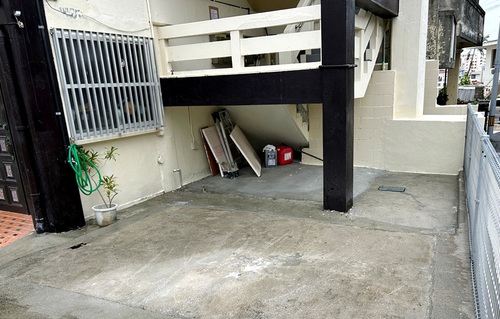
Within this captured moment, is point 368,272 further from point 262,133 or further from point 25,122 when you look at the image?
point 262,133

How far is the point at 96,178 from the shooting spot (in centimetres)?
470

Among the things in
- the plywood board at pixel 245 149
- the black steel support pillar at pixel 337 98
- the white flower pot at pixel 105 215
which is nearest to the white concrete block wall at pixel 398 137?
the plywood board at pixel 245 149

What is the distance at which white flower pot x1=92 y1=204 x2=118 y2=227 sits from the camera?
441cm

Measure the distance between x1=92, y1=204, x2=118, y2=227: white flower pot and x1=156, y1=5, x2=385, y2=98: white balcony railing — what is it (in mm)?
2158

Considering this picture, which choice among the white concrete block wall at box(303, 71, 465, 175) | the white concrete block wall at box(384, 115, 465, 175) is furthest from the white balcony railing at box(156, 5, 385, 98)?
the white concrete block wall at box(384, 115, 465, 175)

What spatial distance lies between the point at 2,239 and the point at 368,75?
5.47 meters

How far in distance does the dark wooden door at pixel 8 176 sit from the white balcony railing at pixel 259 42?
2183mm

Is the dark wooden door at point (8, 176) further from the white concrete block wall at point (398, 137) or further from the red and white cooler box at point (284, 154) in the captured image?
the white concrete block wall at point (398, 137)

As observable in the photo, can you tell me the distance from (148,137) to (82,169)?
123 centimetres

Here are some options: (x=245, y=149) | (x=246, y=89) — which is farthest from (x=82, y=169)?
(x=245, y=149)

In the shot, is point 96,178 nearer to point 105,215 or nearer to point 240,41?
point 105,215

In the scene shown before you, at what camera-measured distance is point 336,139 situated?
4.24 metres

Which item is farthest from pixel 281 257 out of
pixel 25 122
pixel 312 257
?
pixel 25 122

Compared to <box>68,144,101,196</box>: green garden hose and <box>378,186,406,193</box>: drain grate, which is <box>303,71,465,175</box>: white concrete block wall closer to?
<box>378,186,406,193</box>: drain grate
